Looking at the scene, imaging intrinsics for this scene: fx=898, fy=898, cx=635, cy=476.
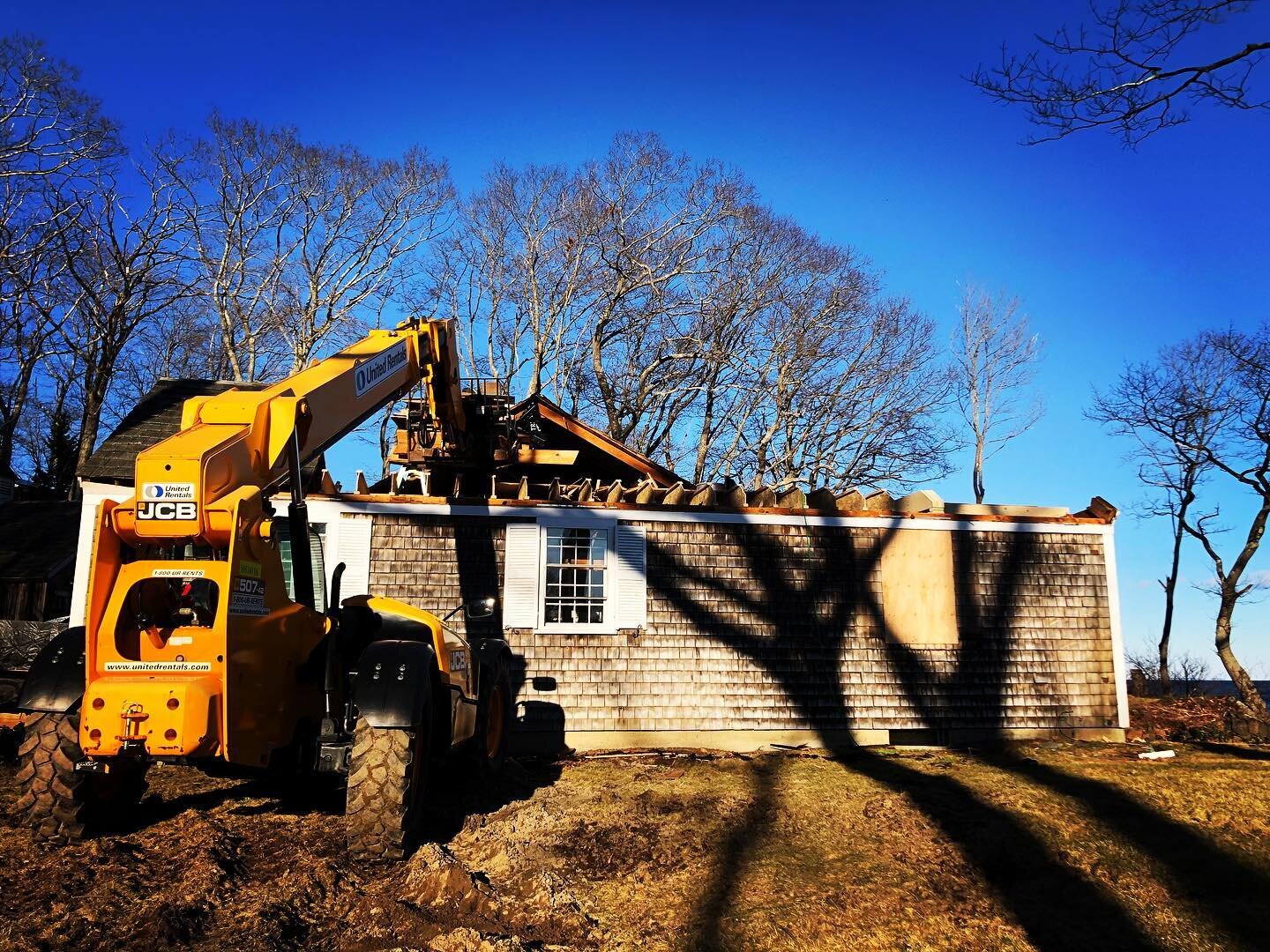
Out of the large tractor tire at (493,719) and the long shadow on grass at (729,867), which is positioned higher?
the large tractor tire at (493,719)

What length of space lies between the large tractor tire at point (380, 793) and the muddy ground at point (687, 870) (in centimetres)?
15

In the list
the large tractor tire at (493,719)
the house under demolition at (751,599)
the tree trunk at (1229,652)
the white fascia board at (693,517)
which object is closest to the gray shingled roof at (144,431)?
the white fascia board at (693,517)

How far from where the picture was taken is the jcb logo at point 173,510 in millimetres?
5184

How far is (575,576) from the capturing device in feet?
37.0

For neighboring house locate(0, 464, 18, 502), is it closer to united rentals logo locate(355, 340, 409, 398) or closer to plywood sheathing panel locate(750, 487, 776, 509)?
united rentals logo locate(355, 340, 409, 398)

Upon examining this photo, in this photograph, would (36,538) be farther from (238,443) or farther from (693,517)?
(238,443)

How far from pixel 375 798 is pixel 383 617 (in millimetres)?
2015

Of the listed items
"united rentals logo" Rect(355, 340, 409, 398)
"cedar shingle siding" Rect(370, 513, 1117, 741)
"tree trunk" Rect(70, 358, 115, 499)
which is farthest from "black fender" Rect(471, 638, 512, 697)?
"tree trunk" Rect(70, 358, 115, 499)

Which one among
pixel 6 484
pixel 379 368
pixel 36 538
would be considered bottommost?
pixel 36 538

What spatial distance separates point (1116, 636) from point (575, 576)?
7.26m

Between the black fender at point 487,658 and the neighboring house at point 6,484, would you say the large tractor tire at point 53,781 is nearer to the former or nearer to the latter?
the black fender at point 487,658

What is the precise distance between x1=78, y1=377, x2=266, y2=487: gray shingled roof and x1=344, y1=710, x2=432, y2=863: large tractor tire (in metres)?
8.58

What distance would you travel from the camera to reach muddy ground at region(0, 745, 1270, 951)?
15.4ft

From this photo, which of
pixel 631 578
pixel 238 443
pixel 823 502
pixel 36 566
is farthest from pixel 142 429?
pixel 238 443
